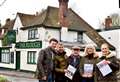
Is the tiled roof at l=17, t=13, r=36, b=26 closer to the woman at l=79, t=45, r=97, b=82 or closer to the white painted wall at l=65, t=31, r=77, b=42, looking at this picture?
the white painted wall at l=65, t=31, r=77, b=42

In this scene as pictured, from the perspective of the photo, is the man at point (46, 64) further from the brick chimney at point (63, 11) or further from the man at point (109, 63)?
the brick chimney at point (63, 11)

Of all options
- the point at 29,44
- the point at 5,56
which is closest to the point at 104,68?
the point at 29,44

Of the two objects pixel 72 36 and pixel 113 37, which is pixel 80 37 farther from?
pixel 113 37

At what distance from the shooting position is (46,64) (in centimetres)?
1009

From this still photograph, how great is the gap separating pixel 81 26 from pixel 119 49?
5.65 m

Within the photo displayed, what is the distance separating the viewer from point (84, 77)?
379 inches

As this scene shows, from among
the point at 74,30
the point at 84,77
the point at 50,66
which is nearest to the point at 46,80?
the point at 50,66

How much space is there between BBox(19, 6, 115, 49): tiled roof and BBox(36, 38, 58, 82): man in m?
30.9

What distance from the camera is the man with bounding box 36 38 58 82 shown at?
991 cm

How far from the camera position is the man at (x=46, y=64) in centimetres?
991

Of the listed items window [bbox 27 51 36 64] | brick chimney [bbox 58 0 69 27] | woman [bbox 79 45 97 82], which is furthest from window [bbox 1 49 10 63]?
woman [bbox 79 45 97 82]

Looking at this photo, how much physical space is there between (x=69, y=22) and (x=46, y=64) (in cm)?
3646

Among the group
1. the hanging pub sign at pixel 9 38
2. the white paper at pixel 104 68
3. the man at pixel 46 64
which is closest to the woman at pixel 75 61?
the man at pixel 46 64

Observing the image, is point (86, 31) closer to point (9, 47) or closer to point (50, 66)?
point (9, 47)
